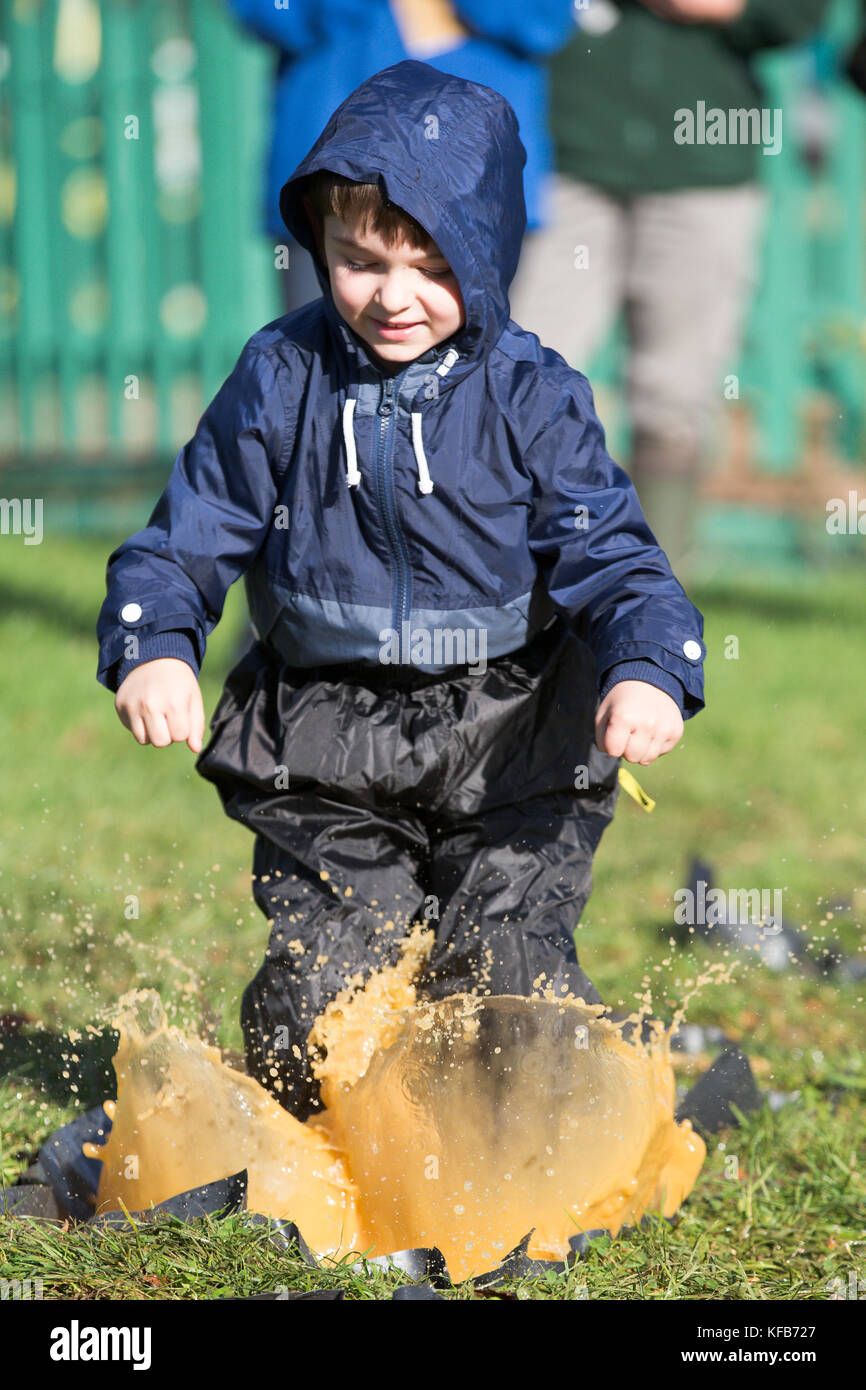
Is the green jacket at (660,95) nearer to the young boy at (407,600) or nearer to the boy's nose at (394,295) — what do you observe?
the young boy at (407,600)

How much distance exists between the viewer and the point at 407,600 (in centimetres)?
218

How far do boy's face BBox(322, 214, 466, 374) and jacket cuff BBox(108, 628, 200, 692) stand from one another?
478mm

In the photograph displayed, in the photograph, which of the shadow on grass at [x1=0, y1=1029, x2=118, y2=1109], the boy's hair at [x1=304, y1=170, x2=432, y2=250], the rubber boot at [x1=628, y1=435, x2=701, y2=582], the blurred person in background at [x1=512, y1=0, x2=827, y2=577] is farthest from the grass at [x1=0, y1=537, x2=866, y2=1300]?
the boy's hair at [x1=304, y1=170, x2=432, y2=250]

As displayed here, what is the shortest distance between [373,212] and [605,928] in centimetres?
179

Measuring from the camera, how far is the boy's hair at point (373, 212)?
201cm

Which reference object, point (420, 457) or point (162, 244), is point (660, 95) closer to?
point (420, 457)

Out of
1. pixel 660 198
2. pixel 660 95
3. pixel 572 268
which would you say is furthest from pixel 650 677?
pixel 660 95

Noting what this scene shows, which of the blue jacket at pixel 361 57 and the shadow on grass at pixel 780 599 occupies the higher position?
the blue jacket at pixel 361 57

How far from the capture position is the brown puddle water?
2107 mm

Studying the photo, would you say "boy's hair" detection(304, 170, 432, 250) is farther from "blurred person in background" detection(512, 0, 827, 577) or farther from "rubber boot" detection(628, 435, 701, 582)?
"rubber boot" detection(628, 435, 701, 582)

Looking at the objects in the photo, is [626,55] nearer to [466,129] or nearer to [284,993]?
[466,129]

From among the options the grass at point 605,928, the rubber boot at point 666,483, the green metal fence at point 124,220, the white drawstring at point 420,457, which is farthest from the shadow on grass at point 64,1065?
the green metal fence at point 124,220

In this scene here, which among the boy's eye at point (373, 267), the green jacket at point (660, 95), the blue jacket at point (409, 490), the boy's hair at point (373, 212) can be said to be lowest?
the blue jacket at point (409, 490)

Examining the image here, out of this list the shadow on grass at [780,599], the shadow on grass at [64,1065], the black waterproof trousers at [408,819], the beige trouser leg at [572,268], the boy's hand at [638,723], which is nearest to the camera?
the boy's hand at [638,723]
